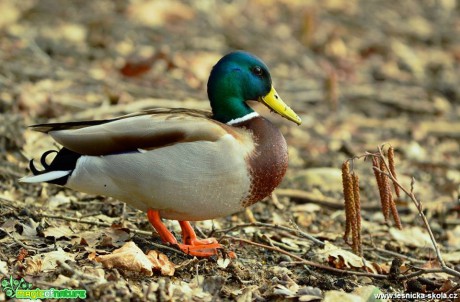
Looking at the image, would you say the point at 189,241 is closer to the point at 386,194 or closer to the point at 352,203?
the point at 352,203

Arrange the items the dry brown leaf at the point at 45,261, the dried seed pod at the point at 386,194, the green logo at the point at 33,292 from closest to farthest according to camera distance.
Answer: the green logo at the point at 33,292, the dry brown leaf at the point at 45,261, the dried seed pod at the point at 386,194

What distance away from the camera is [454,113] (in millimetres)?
8852

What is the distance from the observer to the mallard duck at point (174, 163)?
3.82 m

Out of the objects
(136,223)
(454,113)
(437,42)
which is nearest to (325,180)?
(136,223)

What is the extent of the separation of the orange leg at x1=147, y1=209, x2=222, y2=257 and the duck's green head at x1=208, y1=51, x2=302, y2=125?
23.9 inches

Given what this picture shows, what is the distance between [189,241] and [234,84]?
0.83 meters

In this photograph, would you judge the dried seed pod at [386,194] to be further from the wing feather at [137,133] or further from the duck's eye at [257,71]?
the duck's eye at [257,71]

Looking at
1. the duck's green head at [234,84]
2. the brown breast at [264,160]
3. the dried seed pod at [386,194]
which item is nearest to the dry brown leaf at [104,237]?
the brown breast at [264,160]

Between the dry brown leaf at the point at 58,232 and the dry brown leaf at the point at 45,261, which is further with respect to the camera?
the dry brown leaf at the point at 58,232

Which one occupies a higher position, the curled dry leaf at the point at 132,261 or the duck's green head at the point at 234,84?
the duck's green head at the point at 234,84

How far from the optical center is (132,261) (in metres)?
3.59

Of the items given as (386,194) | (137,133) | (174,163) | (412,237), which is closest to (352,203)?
(386,194)

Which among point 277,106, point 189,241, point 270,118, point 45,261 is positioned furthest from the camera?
point 270,118

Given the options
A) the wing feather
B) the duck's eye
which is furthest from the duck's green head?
the wing feather
